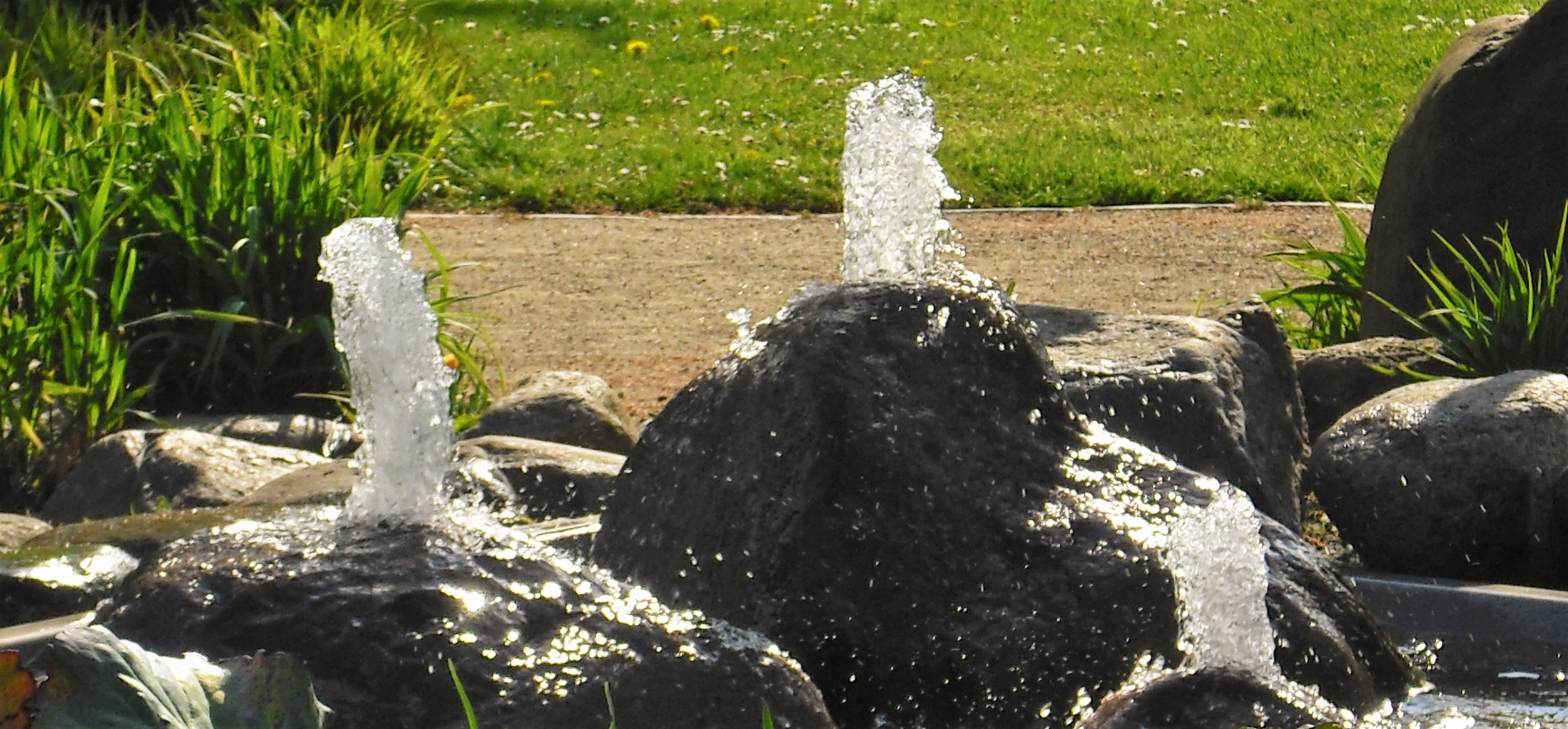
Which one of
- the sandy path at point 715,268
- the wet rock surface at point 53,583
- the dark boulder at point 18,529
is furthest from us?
the sandy path at point 715,268

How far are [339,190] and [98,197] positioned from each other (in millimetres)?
768

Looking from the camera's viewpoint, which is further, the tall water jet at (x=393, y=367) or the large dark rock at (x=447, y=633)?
the tall water jet at (x=393, y=367)

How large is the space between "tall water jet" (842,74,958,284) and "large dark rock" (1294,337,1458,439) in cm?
157

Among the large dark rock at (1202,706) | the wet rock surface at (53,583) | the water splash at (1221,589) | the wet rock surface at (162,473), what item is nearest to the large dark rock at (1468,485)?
the water splash at (1221,589)

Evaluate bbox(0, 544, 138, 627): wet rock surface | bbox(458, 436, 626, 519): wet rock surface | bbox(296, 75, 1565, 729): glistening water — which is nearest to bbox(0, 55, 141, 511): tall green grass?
bbox(458, 436, 626, 519): wet rock surface

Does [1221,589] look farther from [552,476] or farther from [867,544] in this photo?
[552,476]

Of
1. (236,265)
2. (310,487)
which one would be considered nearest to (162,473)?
(310,487)

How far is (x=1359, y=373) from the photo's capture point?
5047 mm

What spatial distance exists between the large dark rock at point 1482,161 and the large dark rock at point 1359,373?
567 millimetres

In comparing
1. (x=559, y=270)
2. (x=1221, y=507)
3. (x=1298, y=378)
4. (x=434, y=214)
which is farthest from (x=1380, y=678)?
(x=434, y=214)

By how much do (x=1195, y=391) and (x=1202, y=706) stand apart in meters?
A: 1.68

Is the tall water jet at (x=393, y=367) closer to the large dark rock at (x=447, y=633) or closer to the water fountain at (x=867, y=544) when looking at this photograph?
the water fountain at (x=867, y=544)

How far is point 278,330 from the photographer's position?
218 inches

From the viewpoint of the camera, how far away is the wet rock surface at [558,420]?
5.14 metres
